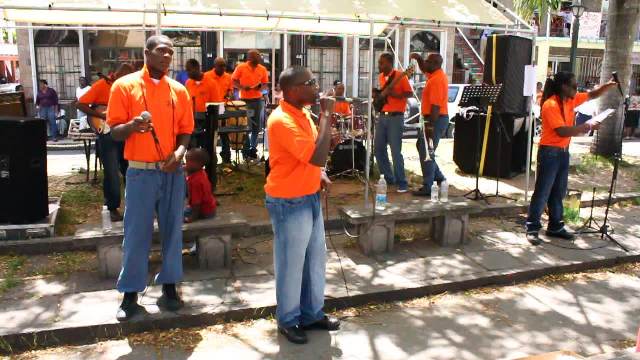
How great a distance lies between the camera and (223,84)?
997cm

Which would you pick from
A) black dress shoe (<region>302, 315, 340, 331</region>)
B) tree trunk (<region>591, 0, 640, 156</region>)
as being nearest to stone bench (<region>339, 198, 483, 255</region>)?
black dress shoe (<region>302, 315, 340, 331</region>)

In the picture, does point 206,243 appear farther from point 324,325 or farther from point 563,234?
point 563,234

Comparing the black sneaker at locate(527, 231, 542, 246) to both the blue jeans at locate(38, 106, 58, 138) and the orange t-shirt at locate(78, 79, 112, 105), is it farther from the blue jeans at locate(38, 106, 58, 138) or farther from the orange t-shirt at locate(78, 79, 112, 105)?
the blue jeans at locate(38, 106, 58, 138)

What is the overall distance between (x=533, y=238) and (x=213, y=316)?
367 cm

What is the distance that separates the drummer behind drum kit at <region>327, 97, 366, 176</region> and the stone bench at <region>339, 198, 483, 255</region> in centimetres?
300

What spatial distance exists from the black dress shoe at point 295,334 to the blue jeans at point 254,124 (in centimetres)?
633

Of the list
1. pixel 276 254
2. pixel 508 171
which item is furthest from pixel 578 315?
pixel 508 171

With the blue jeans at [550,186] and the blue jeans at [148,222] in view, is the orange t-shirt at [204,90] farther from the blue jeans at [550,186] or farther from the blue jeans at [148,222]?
the blue jeans at [550,186]

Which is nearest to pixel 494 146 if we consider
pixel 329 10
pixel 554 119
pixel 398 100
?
pixel 398 100

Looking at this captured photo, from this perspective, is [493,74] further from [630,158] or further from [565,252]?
[630,158]

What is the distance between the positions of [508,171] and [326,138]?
6.38 metres

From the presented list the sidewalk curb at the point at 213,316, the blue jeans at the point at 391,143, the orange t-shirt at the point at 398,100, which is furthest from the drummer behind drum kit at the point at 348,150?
the sidewalk curb at the point at 213,316

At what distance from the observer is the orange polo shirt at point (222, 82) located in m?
9.64

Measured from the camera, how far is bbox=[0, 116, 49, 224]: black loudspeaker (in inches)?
222
